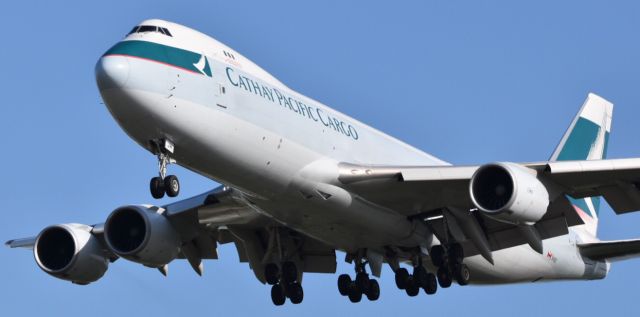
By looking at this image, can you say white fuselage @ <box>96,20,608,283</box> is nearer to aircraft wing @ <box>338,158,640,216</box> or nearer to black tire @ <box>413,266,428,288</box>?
aircraft wing @ <box>338,158,640,216</box>

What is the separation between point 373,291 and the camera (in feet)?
124

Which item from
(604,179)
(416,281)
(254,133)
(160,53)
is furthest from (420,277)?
(160,53)

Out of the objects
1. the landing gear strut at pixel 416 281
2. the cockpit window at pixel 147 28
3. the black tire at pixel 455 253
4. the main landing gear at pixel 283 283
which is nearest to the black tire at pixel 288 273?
the main landing gear at pixel 283 283

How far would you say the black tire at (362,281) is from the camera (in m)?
37.7

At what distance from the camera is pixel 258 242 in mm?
38156

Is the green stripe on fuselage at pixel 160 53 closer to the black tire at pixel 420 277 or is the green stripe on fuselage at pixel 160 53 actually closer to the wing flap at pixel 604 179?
the wing flap at pixel 604 179

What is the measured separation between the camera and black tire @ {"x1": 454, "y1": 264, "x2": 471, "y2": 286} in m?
35.7

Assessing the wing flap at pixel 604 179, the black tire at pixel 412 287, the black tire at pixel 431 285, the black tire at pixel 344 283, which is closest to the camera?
the wing flap at pixel 604 179

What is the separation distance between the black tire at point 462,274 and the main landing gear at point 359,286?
3.02 meters

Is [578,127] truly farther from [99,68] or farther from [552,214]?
[99,68]

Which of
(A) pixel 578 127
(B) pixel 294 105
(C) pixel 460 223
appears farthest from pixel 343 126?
(A) pixel 578 127

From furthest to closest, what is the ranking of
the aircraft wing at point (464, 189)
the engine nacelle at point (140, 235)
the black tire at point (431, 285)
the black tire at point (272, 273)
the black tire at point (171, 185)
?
the black tire at point (272, 273)
the engine nacelle at point (140, 235)
the black tire at point (431, 285)
the aircraft wing at point (464, 189)
the black tire at point (171, 185)

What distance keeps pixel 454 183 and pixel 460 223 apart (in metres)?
2.12

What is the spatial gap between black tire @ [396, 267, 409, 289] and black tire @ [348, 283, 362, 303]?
1.34 meters
